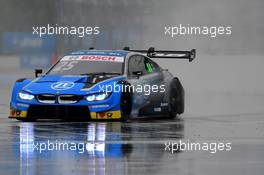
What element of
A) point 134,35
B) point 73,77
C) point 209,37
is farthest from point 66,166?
point 209,37

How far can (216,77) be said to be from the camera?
37.6 metres

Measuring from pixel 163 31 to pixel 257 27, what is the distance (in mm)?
7902

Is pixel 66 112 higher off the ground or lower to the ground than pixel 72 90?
lower

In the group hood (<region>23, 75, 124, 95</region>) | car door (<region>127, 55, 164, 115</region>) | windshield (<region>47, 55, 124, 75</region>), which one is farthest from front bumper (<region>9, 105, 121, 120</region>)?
windshield (<region>47, 55, 124, 75</region>)

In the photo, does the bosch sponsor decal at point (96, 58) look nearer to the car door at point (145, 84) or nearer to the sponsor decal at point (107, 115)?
the car door at point (145, 84)

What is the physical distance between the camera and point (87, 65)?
18172 millimetres

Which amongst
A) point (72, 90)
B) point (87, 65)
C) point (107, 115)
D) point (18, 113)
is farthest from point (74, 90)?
point (87, 65)

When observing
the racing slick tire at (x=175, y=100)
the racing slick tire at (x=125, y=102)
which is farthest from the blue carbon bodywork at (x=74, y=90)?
the racing slick tire at (x=175, y=100)

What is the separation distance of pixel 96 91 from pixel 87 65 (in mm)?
1490

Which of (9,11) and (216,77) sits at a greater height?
(9,11)

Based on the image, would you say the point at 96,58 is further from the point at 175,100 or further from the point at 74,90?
the point at 74,90

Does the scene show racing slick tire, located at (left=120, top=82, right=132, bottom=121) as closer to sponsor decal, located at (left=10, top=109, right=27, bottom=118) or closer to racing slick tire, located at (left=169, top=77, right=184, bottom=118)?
sponsor decal, located at (left=10, top=109, right=27, bottom=118)

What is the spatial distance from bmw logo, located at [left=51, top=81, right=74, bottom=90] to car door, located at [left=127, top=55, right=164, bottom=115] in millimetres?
1013

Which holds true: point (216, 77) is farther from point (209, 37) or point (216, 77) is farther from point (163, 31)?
point (209, 37)
